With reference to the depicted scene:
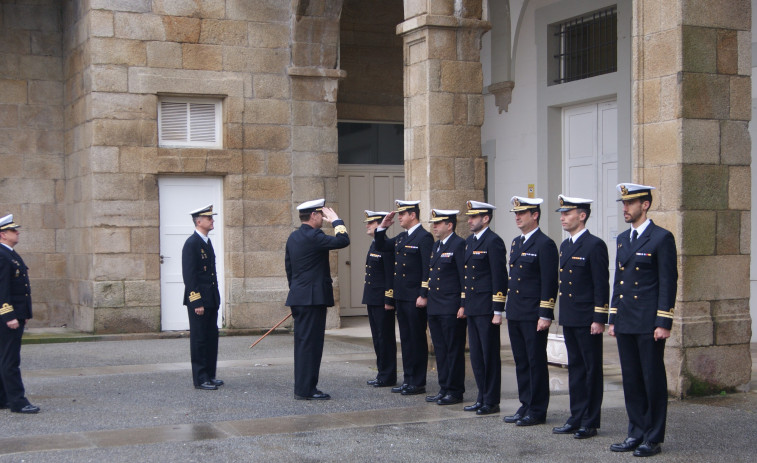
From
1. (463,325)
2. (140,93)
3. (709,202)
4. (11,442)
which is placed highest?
(140,93)

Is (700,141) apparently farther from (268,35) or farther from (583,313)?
(268,35)

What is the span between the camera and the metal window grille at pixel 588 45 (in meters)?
13.3

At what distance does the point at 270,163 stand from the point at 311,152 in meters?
0.64

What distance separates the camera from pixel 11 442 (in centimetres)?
714

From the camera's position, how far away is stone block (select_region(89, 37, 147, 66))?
524 inches

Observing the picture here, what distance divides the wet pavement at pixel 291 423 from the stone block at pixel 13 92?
15.4 feet

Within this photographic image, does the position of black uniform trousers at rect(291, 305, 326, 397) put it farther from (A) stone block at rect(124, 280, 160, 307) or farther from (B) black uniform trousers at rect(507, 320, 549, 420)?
(A) stone block at rect(124, 280, 160, 307)

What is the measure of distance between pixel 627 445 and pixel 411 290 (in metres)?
2.99

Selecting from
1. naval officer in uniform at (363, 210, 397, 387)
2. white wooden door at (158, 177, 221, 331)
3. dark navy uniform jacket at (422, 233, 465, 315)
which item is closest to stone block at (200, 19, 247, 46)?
white wooden door at (158, 177, 221, 331)

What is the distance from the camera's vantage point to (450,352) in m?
8.55

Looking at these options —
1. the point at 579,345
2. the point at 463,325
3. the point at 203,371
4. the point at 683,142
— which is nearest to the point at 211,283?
the point at 203,371

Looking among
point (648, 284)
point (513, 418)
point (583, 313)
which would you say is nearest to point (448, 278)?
point (513, 418)

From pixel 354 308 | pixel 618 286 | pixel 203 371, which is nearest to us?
pixel 618 286

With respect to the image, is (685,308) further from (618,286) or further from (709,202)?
(618,286)
